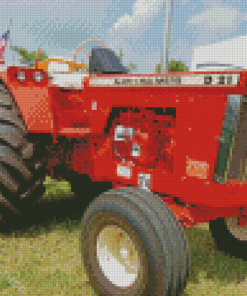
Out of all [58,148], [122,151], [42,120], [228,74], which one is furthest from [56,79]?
[228,74]

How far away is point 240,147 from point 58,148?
155cm

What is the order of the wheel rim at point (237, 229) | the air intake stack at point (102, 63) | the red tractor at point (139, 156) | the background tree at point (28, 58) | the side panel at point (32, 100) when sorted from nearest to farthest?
1. the red tractor at point (139, 156)
2. the side panel at point (32, 100)
3. the wheel rim at point (237, 229)
4. the air intake stack at point (102, 63)
5. the background tree at point (28, 58)

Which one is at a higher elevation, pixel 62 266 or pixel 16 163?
pixel 16 163

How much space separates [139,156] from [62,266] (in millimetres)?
1041

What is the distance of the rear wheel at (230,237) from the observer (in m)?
3.07

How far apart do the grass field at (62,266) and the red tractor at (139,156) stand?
0.21 m

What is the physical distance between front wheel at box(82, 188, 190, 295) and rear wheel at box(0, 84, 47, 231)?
0.88 metres

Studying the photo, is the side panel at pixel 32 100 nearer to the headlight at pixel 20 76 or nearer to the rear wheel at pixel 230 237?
the headlight at pixel 20 76

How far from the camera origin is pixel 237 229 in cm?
308

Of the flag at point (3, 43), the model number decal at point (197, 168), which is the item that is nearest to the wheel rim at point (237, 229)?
the model number decal at point (197, 168)

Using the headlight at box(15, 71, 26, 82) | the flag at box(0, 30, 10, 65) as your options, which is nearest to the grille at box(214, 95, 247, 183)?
the headlight at box(15, 71, 26, 82)

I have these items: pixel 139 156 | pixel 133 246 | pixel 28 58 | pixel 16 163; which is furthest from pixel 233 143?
pixel 28 58

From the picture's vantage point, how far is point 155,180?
2512 millimetres

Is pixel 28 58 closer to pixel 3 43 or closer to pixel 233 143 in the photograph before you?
pixel 3 43
